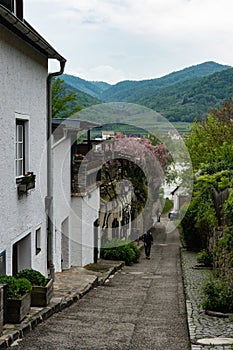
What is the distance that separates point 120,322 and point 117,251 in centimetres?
1520

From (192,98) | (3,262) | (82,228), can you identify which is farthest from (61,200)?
(192,98)

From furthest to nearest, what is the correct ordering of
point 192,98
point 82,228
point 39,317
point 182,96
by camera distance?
point 182,96
point 192,98
point 82,228
point 39,317

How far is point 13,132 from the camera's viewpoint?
11.1 metres

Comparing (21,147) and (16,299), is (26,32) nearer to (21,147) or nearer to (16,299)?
(21,147)

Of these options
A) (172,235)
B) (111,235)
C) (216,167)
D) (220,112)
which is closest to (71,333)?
(216,167)

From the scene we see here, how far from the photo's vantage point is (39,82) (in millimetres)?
13430

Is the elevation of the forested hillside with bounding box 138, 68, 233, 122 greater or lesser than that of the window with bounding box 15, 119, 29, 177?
greater

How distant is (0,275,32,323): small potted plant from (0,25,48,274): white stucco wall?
1.01m

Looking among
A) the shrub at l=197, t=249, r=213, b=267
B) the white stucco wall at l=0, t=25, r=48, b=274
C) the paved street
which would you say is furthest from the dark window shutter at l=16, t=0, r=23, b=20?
the shrub at l=197, t=249, r=213, b=267

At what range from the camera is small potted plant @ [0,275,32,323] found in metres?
9.20

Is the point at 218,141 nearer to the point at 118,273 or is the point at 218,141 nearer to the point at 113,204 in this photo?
the point at 113,204

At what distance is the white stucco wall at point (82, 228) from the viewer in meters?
19.9

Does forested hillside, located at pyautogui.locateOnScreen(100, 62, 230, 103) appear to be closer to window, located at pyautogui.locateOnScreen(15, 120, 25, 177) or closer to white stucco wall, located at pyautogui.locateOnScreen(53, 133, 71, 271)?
white stucco wall, located at pyautogui.locateOnScreen(53, 133, 71, 271)

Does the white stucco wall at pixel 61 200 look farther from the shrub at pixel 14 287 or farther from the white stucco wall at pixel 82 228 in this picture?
the shrub at pixel 14 287
